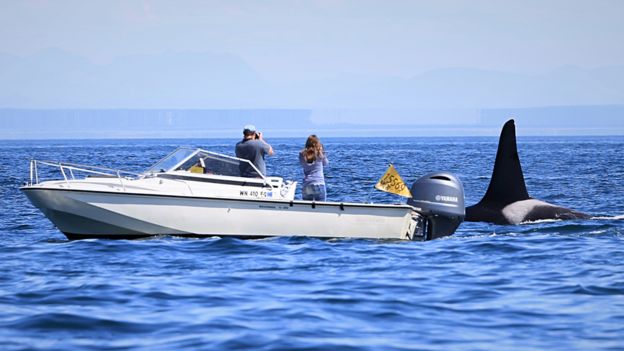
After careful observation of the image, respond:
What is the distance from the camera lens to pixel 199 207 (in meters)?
17.5

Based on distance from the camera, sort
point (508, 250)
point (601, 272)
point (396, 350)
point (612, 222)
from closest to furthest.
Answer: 1. point (396, 350)
2. point (601, 272)
3. point (508, 250)
4. point (612, 222)

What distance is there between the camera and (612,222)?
73.7 ft

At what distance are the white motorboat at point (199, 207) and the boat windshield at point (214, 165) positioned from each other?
0.06 ft

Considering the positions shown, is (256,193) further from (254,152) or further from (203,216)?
(203,216)

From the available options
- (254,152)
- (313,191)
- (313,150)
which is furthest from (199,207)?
(313,150)

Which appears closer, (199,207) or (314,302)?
(314,302)

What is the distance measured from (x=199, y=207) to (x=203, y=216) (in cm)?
18

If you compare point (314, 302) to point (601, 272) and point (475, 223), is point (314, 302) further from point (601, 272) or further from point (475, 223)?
point (475, 223)

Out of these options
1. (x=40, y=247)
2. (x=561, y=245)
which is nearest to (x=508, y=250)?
(x=561, y=245)

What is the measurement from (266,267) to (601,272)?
4.89m

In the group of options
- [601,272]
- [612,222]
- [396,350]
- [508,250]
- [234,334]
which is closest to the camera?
[396,350]

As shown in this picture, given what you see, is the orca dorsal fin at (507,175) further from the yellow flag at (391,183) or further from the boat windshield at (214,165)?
the boat windshield at (214,165)

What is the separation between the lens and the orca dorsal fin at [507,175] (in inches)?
949

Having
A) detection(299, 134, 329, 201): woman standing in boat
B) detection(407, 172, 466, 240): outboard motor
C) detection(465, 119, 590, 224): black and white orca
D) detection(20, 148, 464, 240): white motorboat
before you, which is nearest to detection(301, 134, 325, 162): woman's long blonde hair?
detection(299, 134, 329, 201): woman standing in boat
